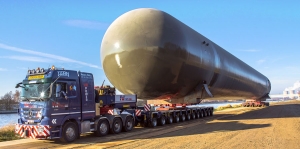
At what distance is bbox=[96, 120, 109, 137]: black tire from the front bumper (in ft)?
7.51

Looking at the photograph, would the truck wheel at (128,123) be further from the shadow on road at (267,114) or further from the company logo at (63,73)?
the shadow on road at (267,114)

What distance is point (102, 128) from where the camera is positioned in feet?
35.1

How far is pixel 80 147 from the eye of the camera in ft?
27.1

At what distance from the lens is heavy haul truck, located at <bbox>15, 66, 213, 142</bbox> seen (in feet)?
29.0

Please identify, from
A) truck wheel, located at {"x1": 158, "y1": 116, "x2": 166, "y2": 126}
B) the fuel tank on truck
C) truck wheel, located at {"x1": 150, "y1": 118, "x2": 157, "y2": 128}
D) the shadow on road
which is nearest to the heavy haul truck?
the fuel tank on truck

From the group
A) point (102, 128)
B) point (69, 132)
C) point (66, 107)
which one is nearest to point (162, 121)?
point (102, 128)

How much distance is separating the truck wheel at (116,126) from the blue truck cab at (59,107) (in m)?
0.08

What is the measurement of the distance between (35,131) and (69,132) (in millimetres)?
1154

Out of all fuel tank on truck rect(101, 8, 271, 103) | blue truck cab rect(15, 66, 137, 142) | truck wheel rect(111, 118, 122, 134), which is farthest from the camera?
fuel tank on truck rect(101, 8, 271, 103)

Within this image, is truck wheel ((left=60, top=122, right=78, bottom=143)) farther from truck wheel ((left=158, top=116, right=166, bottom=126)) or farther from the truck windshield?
truck wheel ((left=158, top=116, right=166, bottom=126))

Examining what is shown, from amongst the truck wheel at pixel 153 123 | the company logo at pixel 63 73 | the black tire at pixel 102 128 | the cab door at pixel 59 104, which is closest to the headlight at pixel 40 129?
the cab door at pixel 59 104

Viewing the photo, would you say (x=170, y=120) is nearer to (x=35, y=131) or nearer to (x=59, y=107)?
(x=59, y=107)

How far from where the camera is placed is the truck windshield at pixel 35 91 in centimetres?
895

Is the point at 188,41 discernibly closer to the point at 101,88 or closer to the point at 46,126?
the point at 101,88
